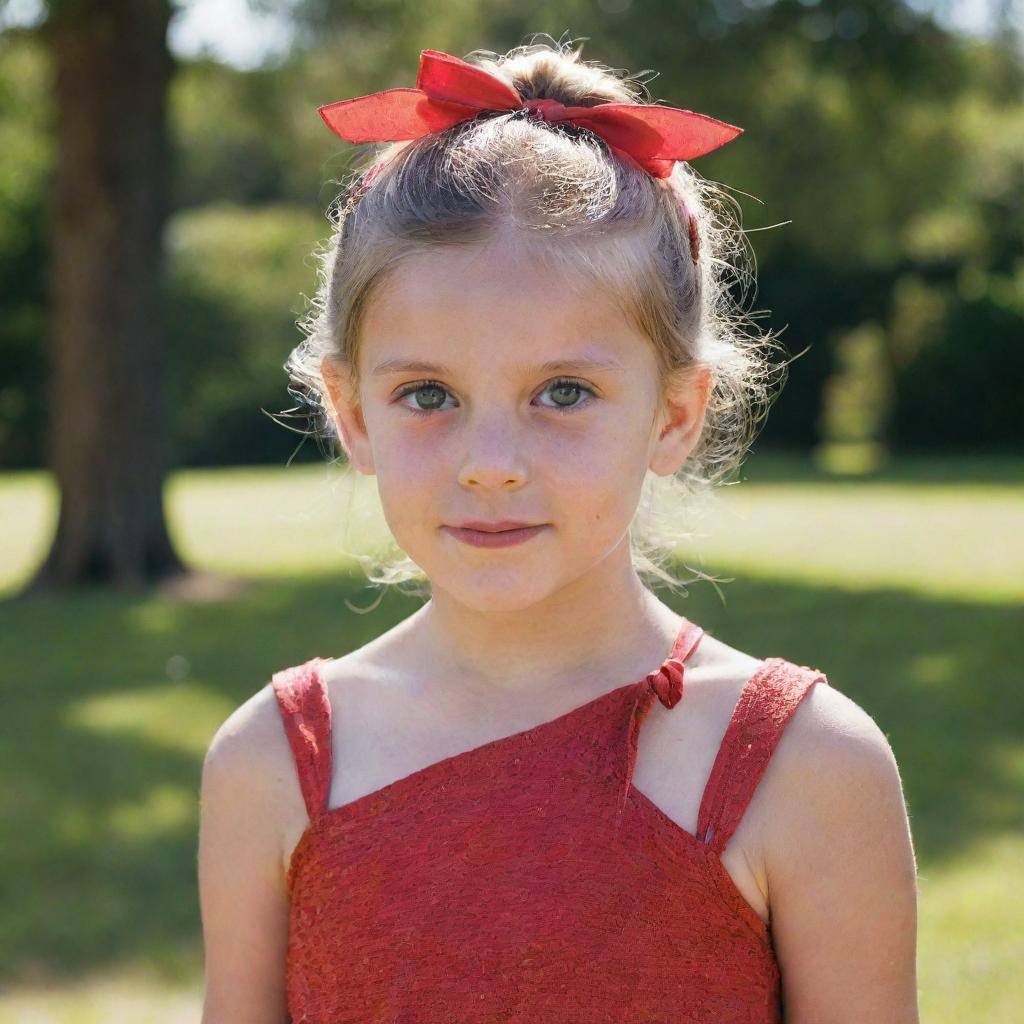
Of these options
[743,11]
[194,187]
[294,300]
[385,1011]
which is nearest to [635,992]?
[385,1011]

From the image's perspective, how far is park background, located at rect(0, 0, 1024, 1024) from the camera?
172 inches

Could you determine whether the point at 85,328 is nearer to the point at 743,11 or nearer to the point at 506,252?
the point at 743,11

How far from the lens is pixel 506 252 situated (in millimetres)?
1531

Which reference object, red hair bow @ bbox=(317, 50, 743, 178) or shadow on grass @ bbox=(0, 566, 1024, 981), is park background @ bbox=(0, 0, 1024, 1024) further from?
red hair bow @ bbox=(317, 50, 743, 178)

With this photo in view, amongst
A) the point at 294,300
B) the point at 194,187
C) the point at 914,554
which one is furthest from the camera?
the point at 194,187

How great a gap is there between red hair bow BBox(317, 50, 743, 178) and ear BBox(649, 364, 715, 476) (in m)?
0.24

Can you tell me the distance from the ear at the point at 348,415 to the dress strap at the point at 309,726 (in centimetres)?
25

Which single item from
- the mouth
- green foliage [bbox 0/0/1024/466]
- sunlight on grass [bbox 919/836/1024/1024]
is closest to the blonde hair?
the mouth

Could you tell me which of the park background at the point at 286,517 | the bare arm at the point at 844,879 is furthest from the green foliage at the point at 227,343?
the bare arm at the point at 844,879

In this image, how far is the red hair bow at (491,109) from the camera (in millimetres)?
1615

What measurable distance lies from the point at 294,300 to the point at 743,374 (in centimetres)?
2166

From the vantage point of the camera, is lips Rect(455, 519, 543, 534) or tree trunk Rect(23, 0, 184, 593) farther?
tree trunk Rect(23, 0, 184, 593)

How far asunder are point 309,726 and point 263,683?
524cm

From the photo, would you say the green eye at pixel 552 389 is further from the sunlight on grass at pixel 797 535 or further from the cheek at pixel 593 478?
the sunlight on grass at pixel 797 535
